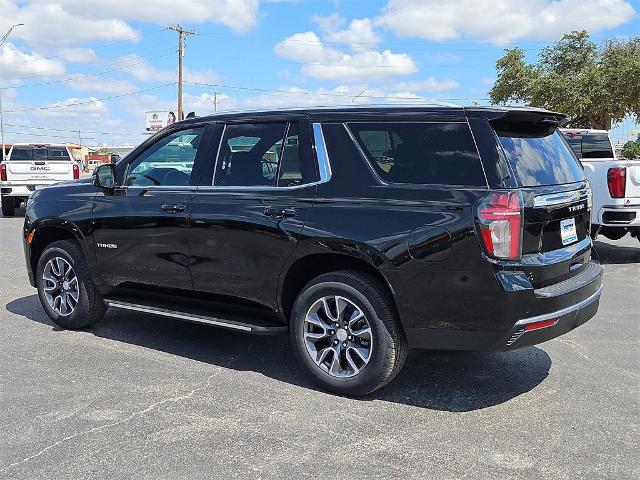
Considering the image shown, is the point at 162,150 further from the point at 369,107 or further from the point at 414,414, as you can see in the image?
the point at 414,414

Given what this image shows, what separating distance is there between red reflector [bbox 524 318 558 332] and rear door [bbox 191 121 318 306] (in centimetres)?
156

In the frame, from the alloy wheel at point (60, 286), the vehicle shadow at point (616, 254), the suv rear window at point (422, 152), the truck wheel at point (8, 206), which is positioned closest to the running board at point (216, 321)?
the alloy wheel at point (60, 286)

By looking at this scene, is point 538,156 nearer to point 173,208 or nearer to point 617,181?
point 173,208

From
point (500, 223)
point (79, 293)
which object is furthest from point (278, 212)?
point (79, 293)

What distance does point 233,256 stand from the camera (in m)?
4.85

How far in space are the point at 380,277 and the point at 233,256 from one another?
44.7 inches

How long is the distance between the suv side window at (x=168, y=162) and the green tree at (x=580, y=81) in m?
27.4

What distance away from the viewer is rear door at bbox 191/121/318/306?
461cm

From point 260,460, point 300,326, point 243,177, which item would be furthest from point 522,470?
point 243,177

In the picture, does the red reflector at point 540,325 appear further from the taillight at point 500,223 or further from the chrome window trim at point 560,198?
the chrome window trim at point 560,198

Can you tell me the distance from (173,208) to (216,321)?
3.07 feet

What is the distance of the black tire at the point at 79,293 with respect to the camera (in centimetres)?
592

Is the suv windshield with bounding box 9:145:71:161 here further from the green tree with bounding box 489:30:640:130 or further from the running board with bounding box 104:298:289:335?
the green tree with bounding box 489:30:640:130

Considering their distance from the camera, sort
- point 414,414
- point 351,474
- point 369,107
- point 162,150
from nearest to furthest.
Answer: point 351,474 → point 414,414 → point 369,107 → point 162,150
